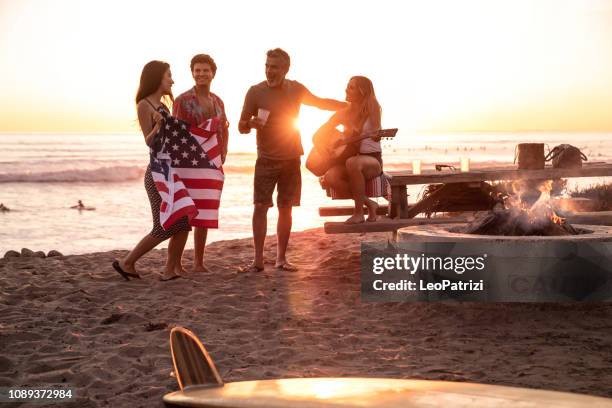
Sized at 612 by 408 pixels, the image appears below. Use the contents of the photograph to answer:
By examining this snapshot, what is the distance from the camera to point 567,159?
8570mm

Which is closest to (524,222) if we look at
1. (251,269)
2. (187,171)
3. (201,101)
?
(251,269)

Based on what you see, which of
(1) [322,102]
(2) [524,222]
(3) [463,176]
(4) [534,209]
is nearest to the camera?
(2) [524,222]

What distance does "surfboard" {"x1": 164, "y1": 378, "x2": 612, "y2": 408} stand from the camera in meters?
1.99

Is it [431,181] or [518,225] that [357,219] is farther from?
[518,225]

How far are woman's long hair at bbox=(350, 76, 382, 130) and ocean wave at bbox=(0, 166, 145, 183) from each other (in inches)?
1137

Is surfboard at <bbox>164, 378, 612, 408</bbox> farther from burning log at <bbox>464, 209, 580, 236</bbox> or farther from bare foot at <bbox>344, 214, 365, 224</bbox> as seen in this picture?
bare foot at <bbox>344, 214, 365, 224</bbox>

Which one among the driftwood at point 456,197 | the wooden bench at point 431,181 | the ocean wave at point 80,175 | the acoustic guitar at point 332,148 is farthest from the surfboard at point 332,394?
the ocean wave at point 80,175

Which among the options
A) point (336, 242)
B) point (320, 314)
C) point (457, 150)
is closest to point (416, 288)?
point (320, 314)

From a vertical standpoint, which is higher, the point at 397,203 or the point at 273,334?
the point at 397,203

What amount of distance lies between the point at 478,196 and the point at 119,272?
166 inches

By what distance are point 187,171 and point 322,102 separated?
1510 mm

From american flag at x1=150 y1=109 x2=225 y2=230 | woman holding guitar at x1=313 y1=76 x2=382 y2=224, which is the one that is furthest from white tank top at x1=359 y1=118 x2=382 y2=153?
american flag at x1=150 y1=109 x2=225 y2=230

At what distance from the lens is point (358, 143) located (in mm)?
7793

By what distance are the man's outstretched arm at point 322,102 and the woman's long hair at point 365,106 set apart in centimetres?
17
